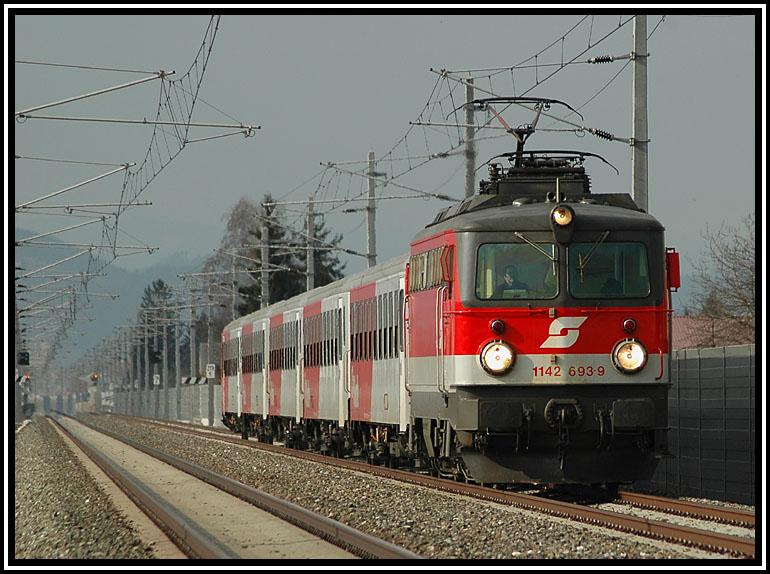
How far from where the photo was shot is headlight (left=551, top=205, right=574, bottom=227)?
15.8m

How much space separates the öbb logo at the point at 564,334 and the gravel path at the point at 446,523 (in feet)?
5.79

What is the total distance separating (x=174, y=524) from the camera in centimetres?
1531

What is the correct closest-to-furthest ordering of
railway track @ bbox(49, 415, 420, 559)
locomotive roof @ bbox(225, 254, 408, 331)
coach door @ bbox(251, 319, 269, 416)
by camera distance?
railway track @ bbox(49, 415, 420, 559) < locomotive roof @ bbox(225, 254, 408, 331) < coach door @ bbox(251, 319, 269, 416)

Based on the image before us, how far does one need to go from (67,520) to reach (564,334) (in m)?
6.01

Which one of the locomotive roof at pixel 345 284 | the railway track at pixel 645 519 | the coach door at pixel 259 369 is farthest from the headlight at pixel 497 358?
the coach door at pixel 259 369

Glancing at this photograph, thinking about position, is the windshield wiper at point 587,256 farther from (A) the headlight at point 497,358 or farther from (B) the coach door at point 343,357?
(B) the coach door at point 343,357

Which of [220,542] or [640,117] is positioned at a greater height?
[640,117]

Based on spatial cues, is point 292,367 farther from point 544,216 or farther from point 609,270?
point 609,270

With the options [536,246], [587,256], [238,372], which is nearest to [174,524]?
[536,246]

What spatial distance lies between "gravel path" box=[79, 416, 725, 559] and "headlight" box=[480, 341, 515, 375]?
57.5 inches

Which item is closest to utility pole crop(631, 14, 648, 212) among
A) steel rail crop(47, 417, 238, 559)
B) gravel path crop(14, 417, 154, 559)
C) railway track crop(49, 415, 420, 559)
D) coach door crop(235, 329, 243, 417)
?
railway track crop(49, 415, 420, 559)

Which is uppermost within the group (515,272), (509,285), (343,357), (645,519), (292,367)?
(515,272)

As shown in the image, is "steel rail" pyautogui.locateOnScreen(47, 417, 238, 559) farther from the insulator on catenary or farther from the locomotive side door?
the locomotive side door
